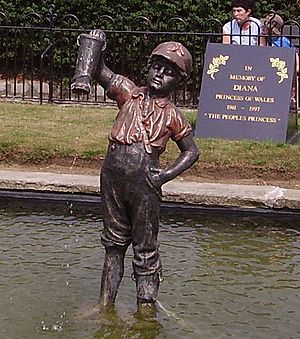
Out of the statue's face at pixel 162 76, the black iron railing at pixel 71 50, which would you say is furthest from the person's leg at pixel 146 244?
the black iron railing at pixel 71 50

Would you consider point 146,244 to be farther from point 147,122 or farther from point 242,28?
point 242,28

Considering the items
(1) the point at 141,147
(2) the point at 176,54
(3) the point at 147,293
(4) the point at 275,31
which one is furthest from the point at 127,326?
(4) the point at 275,31

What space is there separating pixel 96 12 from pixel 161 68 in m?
10.7

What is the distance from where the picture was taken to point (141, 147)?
4504 millimetres

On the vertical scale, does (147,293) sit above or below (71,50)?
below

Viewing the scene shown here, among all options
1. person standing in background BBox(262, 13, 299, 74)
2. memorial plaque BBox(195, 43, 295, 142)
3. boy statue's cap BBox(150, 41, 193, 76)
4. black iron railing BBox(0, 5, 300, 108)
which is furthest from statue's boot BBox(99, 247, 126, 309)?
black iron railing BBox(0, 5, 300, 108)

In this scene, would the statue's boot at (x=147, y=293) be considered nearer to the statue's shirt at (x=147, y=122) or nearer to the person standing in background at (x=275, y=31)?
the statue's shirt at (x=147, y=122)

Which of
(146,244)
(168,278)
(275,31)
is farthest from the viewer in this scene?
(275,31)

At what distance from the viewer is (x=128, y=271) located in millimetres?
5711

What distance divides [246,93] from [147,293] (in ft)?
17.3

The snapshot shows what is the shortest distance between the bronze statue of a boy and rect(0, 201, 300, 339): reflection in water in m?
0.41

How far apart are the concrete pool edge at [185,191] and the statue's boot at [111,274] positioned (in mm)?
2283

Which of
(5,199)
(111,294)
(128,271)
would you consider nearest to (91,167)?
(5,199)

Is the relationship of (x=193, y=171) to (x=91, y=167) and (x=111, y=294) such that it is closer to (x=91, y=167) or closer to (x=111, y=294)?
(x=91, y=167)
